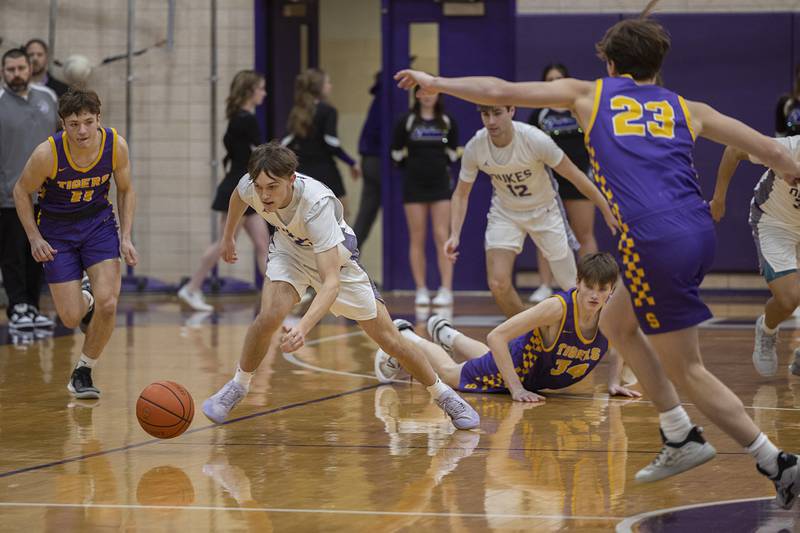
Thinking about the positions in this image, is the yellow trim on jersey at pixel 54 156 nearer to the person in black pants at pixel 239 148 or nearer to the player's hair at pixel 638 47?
the player's hair at pixel 638 47

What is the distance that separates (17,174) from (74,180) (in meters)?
3.93

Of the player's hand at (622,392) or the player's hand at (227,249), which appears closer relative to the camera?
the player's hand at (227,249)

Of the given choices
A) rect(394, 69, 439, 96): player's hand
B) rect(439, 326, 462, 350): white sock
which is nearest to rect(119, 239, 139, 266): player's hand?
rect(439, 326, 462, 350): white sock

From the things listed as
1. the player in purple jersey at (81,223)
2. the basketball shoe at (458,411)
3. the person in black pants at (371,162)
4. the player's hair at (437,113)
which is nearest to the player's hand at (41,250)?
the player in purple jersey at (81,223)

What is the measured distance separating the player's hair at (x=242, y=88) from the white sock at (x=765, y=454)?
8625mm

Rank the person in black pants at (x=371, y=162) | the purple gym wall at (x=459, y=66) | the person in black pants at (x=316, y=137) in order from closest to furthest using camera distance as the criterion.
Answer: the person in black pants at (x=316, y=137) → the purple gym wall at (x=459, y=66) → the person in black pants at (x=371, y=162)

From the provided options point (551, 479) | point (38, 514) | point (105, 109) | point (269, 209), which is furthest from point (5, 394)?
point (105, 109)

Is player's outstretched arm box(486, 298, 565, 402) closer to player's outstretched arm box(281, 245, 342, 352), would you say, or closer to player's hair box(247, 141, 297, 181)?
player's outstretched arm box(281, 245, 342, 352)

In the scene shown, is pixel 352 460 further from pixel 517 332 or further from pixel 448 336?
pixel 448 336

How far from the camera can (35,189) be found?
7.58m

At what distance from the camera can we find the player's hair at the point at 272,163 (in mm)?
6047

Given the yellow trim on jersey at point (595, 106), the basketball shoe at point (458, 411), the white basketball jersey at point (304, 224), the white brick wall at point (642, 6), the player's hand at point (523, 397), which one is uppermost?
the white brick wall at point (642, 6)

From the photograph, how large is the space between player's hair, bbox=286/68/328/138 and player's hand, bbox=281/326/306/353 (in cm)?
818

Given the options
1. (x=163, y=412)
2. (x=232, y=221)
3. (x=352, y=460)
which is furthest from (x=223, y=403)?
(x=352, y=460)
